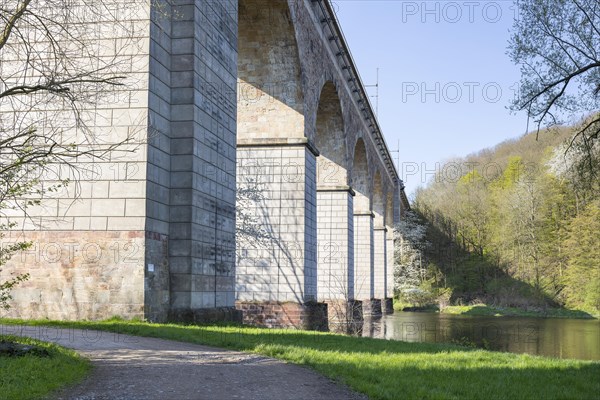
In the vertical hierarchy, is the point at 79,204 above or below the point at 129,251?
above

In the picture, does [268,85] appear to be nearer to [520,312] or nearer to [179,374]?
[179,374]

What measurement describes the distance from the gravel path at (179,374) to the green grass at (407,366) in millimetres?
388

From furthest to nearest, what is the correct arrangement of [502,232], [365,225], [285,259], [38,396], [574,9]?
[502,232] < [365,225] < [285,259] < [574,9] < [38,396]

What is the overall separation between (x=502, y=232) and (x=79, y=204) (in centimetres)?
4394

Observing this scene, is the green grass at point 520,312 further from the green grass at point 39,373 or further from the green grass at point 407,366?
the green grass at point 39,373

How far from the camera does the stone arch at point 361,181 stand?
108 feet

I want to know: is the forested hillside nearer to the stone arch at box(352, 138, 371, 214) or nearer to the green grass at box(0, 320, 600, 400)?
the stone arch at box(352, 138, 371, 214)

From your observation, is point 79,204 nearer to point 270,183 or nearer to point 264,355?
point 264,355

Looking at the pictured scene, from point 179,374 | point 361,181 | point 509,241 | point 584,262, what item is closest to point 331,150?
point 361,181

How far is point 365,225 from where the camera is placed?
3288cm

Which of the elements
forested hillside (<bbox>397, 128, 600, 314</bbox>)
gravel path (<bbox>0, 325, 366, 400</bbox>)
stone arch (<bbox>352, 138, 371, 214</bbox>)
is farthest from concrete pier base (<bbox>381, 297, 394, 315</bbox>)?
gravel path (<bbox>0, 325, 366, 400</bbox>)

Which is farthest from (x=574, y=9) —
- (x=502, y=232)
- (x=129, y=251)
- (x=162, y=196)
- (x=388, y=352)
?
(x=502, y=232)

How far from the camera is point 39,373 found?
5.64 metres

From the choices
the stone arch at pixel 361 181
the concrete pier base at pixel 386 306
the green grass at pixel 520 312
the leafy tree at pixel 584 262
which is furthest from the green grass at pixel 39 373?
the leafy tree at pixel 584 262
